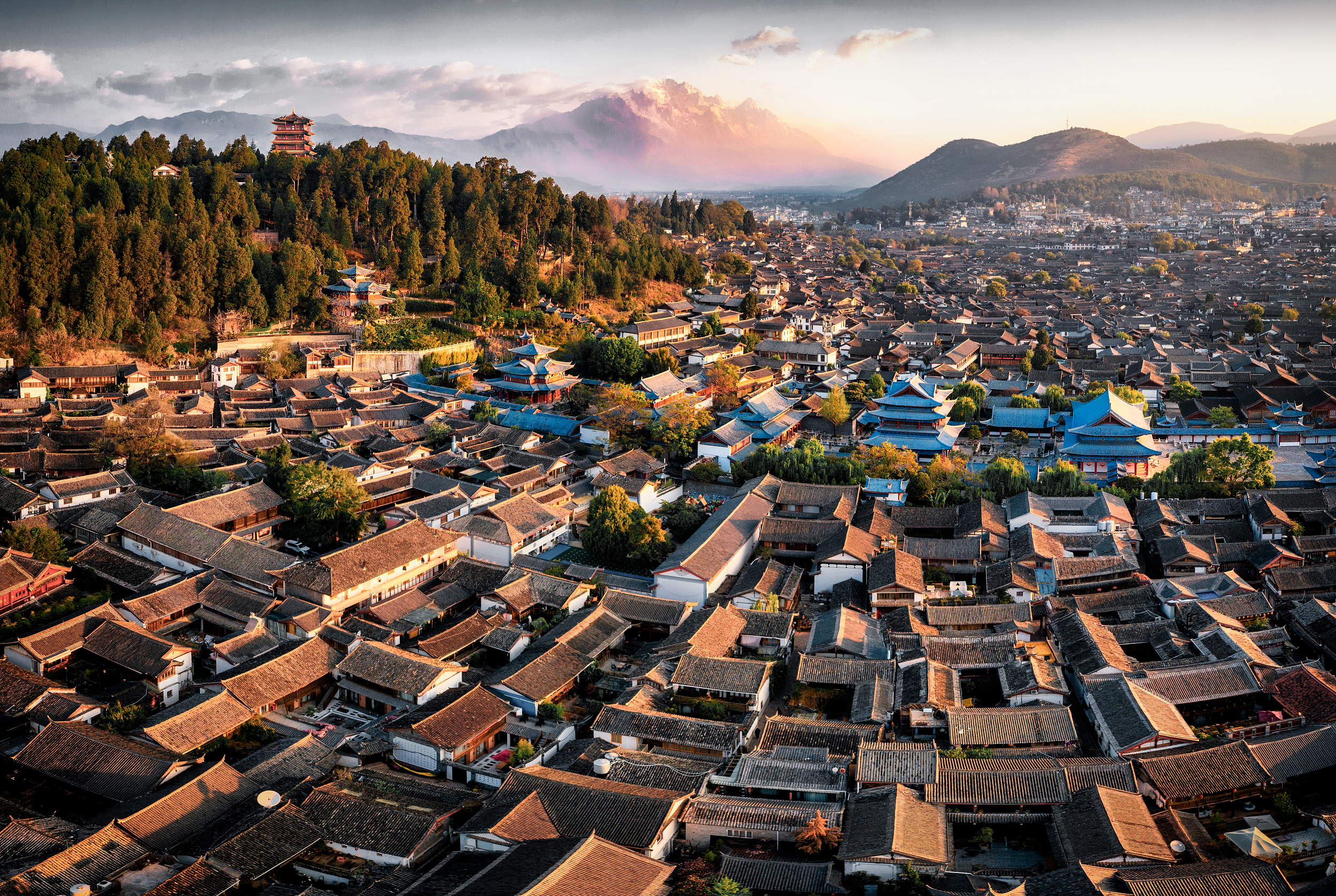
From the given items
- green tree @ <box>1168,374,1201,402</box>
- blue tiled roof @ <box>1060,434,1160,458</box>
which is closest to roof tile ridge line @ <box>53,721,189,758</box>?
blue tiled roof @ <box>1060,434,1160,458</box>

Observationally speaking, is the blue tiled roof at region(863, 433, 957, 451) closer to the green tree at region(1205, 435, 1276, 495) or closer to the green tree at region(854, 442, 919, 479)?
the green tree at region(854, 442, 919, 479)

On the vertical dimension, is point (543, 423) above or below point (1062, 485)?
above

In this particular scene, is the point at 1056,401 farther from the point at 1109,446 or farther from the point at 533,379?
the point at 533,379

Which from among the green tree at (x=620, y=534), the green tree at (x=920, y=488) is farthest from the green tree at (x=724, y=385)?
the green tree at (x=620, y=534)

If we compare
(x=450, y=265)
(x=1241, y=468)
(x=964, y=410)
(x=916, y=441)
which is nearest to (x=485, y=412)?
(x=450, y=265)

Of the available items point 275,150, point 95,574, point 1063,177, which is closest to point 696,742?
point 95,574

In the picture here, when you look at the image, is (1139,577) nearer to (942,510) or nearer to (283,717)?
(942,510)

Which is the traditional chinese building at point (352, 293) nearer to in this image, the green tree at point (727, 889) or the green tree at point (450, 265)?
the green tree at point (450, 265)
